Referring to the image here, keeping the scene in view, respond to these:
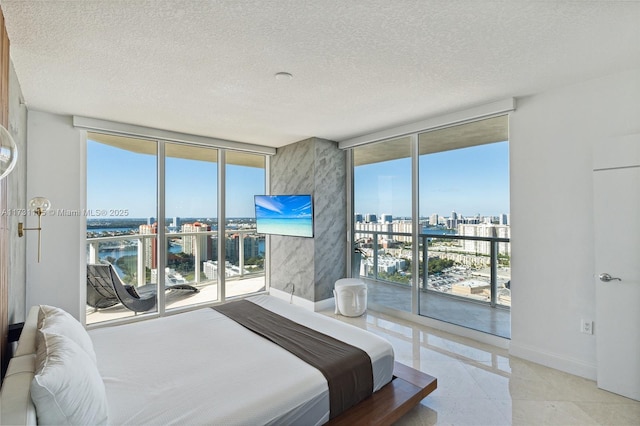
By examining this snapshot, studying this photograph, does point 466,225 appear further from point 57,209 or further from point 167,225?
point 57,209

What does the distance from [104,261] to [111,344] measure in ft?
6.74

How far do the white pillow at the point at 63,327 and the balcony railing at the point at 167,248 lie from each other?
6.56ft

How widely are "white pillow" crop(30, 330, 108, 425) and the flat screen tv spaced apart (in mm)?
3216

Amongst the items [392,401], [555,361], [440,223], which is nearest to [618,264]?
[555,361]

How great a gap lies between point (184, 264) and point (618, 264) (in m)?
4.86

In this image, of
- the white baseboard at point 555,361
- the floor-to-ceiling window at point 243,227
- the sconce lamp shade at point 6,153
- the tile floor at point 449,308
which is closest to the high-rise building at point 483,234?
the tile floor at point 449,308

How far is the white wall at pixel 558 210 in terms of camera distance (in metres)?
2.61

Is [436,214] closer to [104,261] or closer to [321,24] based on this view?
[321,24]

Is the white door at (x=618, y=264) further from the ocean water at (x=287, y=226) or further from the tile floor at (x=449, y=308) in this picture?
the ocean water at (x=287, y=226)

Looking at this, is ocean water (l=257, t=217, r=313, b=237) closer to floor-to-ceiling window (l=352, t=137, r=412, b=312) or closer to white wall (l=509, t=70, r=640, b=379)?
floor-to-ceiling window (l=352, t=137, r=412, b=312)

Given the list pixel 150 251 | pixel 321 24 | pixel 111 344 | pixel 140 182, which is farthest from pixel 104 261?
pixel 321 24

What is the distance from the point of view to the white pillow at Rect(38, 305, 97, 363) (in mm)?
1718

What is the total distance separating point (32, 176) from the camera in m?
3.32

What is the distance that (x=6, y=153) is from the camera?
117cm
